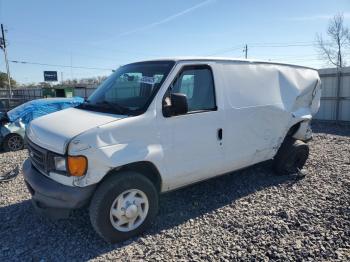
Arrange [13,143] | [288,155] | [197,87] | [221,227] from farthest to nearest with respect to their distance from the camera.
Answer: [13,143] → [288,155] → [197,87] → [221,227]

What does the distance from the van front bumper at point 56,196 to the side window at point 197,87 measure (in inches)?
66.3

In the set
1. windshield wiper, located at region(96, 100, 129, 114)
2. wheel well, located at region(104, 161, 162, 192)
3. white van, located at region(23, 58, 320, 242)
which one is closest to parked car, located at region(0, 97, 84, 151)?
white van, located at region(23, 58, 320, 242)

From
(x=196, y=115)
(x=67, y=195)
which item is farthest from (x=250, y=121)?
(x=67, y=195)

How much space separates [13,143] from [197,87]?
7.42 metres

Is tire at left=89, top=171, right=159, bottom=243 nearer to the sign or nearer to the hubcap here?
the hubcap

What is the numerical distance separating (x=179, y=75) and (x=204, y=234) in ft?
6.59

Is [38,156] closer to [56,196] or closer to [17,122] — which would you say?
[56,196]

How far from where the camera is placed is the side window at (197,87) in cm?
395

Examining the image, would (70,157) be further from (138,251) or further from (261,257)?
(261,257)

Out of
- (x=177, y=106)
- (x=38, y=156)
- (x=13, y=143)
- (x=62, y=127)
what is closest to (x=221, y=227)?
(x=177, y=106)

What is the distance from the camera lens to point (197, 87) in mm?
4141

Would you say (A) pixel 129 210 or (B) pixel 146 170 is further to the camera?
(B) pixel 146 170

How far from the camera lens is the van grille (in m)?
3.41

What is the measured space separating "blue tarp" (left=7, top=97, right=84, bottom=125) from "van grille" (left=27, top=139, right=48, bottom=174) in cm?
624
